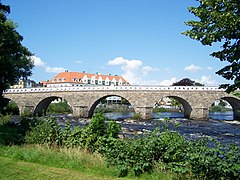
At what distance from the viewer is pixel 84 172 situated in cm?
667

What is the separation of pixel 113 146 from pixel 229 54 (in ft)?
13.5

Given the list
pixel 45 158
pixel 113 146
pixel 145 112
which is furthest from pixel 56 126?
pixel 145 112

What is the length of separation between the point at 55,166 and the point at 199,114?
33889mm

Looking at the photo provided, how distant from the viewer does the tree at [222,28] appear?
4711 millimetres

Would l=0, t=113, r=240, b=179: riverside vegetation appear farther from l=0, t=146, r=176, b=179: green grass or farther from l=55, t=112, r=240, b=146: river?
l=55, t=112, r=240, b=146: river

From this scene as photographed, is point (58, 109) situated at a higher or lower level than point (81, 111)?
lower

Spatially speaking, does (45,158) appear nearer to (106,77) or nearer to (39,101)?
(39,101)

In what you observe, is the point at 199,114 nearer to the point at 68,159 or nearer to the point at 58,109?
the point at 58,109

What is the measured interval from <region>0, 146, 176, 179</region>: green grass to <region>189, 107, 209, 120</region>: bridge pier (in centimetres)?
3211

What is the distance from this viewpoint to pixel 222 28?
4898mm

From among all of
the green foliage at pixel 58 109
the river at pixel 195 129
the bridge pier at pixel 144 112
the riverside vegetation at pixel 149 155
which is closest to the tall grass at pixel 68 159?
the riverside vegetation at pixel 149 155

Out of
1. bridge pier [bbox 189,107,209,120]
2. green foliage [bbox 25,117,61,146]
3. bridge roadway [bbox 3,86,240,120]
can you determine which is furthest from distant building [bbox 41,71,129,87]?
green foliage [bbox 25,117,61,146]

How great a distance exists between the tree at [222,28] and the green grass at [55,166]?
2.92 metres

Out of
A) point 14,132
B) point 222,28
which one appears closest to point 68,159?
point 222,28
